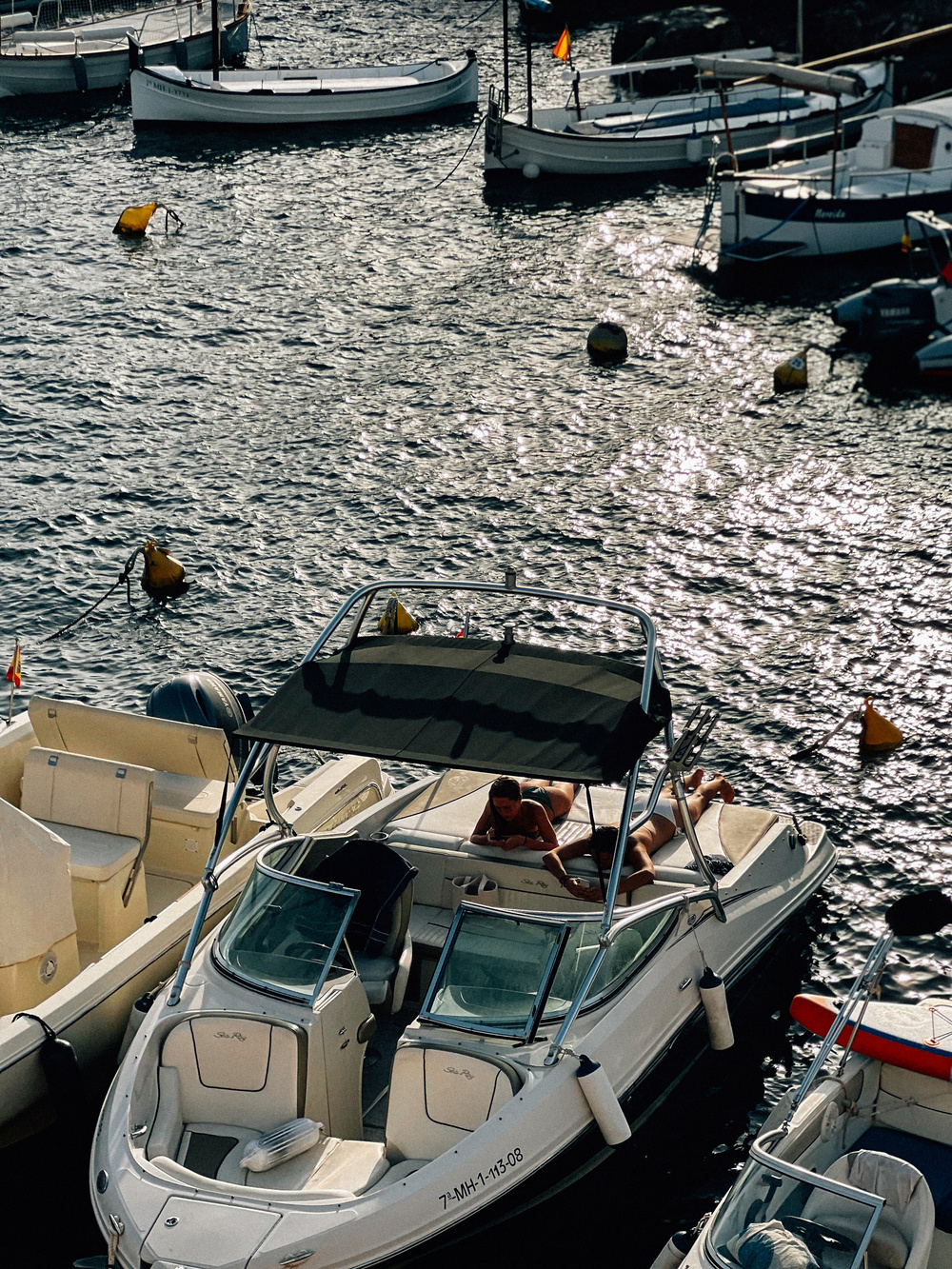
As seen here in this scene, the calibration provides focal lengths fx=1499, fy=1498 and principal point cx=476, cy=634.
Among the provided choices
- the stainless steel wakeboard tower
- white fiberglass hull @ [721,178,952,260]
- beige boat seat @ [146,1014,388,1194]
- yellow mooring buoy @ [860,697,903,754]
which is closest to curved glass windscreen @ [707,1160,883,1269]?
the stainless steel wakeboard tower

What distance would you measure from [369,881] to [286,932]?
3.24 ft

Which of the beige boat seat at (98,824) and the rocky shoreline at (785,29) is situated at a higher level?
the rocky shoreline at (785,29)

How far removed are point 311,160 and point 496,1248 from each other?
3731cm

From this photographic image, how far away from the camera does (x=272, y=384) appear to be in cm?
2870

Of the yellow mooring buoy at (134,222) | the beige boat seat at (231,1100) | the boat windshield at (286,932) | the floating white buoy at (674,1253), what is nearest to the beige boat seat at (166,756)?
the boat windshield at (286,932)

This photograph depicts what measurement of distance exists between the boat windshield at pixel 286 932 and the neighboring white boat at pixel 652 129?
30.8 m

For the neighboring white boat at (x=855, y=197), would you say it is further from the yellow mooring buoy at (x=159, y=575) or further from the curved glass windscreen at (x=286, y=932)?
the curved glass windscreen at (x=286, y=932)

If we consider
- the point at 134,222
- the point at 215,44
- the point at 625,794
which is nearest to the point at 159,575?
the point at 625,794

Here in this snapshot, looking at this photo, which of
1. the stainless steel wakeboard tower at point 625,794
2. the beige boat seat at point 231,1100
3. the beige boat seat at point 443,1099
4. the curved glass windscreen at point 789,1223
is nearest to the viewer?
the curved glass windscreen at point 789,1223

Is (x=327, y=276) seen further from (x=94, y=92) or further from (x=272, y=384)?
(x=94, y=92)

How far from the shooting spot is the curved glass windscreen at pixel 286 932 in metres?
11.0

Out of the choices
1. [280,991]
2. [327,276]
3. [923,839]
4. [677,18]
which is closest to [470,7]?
[677,18]

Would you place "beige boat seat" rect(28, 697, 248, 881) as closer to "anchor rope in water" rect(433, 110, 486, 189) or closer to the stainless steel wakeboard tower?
the stainless steel wakeboard tower

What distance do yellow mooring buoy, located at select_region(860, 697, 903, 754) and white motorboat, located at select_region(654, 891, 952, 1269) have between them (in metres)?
5.83
